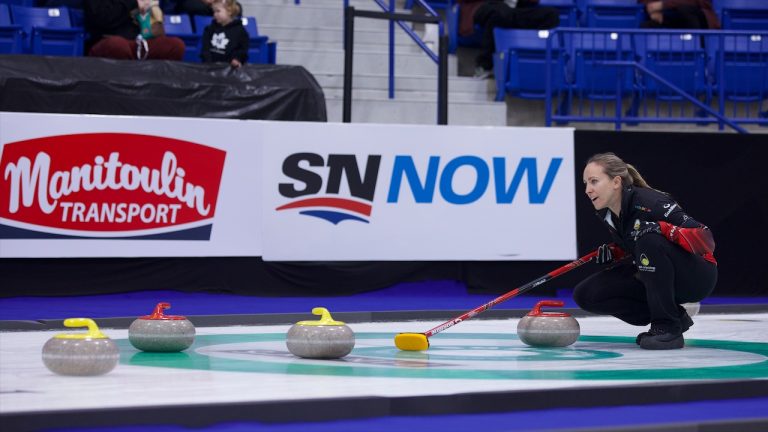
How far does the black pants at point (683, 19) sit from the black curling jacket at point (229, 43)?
499 centimetres

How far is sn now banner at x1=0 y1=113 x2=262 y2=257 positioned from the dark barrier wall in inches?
5.9

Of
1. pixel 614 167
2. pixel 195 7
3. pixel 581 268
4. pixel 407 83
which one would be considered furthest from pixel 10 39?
pixel 614 167

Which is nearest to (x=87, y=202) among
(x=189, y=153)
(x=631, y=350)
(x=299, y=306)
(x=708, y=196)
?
(x=189, y=153)

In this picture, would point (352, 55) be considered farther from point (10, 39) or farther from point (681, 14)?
point (681, 14)

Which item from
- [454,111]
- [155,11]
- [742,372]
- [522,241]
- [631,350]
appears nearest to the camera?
[742,372]

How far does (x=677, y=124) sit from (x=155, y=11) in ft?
18.4

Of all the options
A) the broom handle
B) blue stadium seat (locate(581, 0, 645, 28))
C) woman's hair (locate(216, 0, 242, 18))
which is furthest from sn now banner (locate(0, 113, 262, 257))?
blue stadium seat (locate(581, 0, 645, 28))

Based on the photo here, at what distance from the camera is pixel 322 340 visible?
17.2 ft

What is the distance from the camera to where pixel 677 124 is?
1304cm

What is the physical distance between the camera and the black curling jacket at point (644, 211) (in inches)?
236

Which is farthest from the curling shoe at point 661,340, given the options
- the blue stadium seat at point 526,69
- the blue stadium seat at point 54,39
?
the blue stadium seat at point 54,39

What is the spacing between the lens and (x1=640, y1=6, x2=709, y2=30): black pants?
45.5 feet

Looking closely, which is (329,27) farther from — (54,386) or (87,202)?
(54,386)

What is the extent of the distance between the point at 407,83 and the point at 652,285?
7520 millimetres
